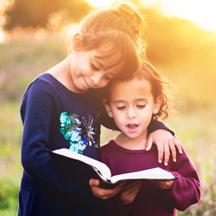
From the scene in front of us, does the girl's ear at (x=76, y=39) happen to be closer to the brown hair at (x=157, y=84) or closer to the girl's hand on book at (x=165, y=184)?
the brown hair at (x=157, y=84)

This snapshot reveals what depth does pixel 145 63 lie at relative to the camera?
220 centimetres

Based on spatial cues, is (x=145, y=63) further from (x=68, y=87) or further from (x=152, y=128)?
(x=68, y=87)

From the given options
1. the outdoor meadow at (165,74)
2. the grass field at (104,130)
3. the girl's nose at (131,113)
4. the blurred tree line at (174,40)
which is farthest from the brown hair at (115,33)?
the blurred tree line at (174,40)

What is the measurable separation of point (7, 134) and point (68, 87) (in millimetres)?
3891

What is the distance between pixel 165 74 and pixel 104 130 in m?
1.80

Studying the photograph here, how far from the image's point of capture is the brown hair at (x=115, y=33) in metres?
1.89

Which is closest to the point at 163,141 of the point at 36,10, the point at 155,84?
the point at 155,84

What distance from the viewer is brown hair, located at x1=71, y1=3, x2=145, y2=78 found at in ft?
6.21

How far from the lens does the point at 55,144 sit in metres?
1.85

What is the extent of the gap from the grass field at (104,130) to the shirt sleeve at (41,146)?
56.4 inches

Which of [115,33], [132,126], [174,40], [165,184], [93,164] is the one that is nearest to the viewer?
[93,164]

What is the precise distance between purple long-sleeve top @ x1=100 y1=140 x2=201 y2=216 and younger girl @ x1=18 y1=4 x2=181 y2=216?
0.17 m

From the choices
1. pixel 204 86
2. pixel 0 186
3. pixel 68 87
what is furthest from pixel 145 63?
pixel 204 86

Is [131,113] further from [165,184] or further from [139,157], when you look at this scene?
[165,184]
